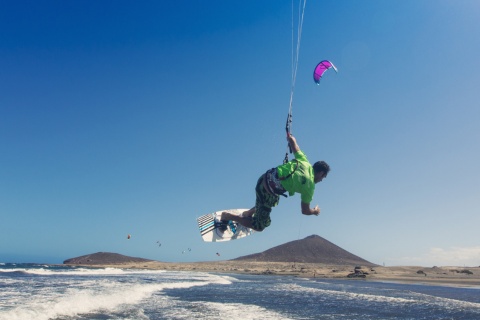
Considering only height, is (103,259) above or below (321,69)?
below

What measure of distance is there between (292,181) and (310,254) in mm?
68188

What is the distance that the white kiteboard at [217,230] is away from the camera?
9.57 metres

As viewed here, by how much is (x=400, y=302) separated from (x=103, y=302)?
460 inches

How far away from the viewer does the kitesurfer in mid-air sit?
6664 mm

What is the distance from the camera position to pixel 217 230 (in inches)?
379

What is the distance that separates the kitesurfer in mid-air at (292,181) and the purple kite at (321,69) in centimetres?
326

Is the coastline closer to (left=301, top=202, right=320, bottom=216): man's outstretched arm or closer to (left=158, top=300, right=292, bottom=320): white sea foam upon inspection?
(left=158, top=300, right=292, bottom=320): white sea foam

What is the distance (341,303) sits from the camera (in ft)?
45.7

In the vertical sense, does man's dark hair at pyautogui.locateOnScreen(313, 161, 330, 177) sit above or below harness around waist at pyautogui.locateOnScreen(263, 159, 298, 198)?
above


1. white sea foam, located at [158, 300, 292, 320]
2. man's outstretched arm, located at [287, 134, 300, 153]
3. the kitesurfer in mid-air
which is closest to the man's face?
the kitesurfer in mid-air

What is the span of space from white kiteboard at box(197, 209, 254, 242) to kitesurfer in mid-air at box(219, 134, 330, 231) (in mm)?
2258

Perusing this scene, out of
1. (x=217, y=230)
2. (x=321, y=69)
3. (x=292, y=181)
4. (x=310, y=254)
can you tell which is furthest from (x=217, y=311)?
(x=310, y=254)

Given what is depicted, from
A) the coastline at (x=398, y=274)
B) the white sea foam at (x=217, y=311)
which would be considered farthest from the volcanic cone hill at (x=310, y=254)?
the white sea foam at (x=217, y=311)

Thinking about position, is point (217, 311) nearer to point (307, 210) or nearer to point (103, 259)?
point (307, 210)
